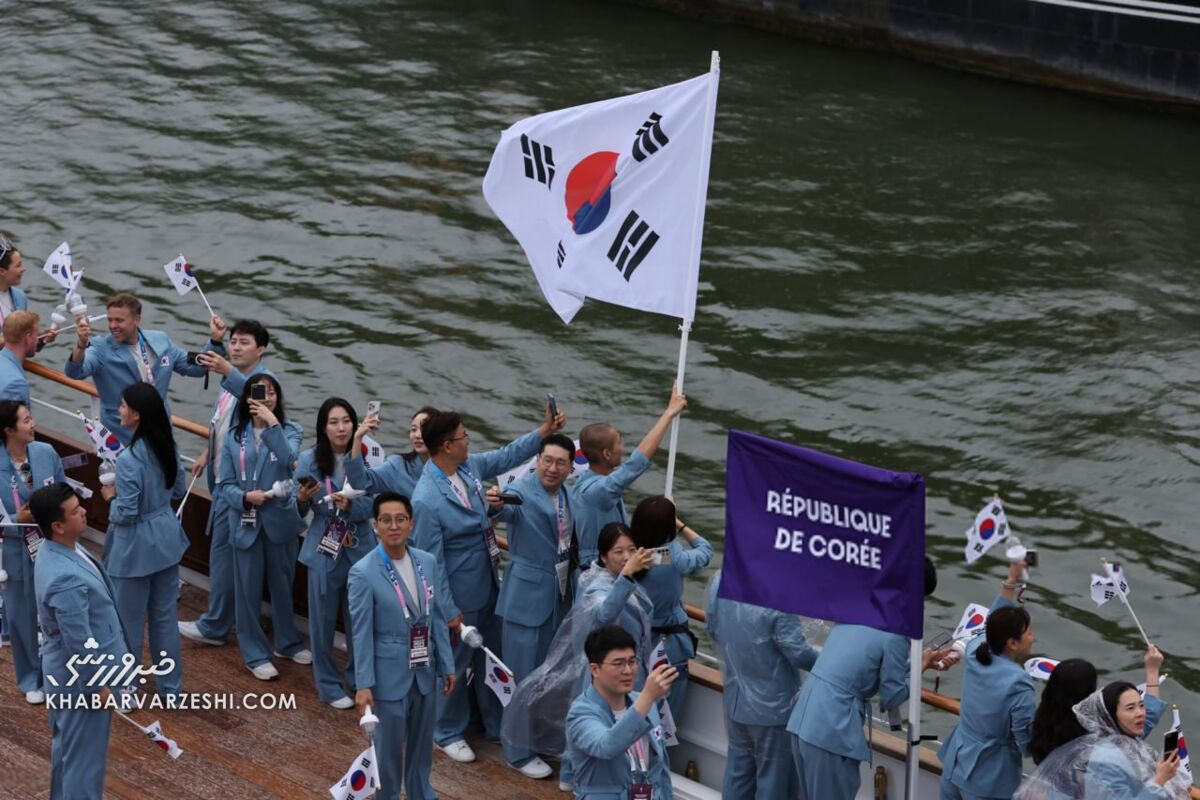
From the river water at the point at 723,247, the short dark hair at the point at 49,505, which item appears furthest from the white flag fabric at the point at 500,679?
the river water at the point at 723,247

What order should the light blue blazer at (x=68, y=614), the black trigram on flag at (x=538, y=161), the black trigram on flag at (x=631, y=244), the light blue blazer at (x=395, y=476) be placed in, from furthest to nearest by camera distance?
the light blue blazer at (x=395, y=476) < the black trigram on flag at (x=538, y=161) < the black trigram on flag at (x=631, y=244) < the light blue blazer at (x=68, y=614)

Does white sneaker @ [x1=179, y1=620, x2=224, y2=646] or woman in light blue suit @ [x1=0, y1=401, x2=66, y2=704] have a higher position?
woman in light blue suit @ [x1=0, y1=401, x2=66, y2=704]

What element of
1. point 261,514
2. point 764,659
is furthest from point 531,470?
point 764,659

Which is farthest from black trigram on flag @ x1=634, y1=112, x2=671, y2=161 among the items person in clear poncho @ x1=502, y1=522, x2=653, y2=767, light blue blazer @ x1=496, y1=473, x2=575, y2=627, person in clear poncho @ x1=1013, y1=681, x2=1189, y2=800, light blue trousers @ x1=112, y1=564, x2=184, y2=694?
person in clear poncho @ x1=1013, y1=681, x2=1189, y2=800

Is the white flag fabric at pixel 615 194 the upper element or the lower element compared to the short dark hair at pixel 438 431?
upper

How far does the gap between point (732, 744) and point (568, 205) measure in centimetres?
265

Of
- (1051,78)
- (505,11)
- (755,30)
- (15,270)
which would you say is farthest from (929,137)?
(15,270)

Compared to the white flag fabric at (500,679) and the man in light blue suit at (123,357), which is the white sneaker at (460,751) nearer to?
the white flag fabric at (500,679)

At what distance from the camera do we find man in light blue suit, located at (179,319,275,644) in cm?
974

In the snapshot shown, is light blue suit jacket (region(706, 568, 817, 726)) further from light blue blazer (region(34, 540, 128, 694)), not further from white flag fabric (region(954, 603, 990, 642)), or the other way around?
light blue blazer (region(34, 540, 128, 694))

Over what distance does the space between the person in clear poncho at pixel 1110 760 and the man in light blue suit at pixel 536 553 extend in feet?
8.71

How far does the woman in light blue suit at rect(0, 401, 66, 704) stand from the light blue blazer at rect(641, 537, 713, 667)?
304cm

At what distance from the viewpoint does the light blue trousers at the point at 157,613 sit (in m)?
9.30

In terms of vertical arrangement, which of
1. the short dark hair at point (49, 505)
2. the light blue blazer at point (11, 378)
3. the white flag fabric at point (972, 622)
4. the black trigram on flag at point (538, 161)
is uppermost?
the black trigram on flag at point (538, 161)
